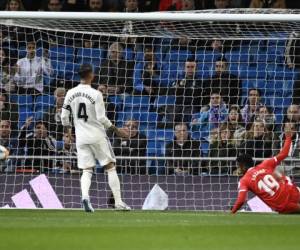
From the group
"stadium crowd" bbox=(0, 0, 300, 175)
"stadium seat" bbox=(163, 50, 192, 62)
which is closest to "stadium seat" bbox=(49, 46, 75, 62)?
"stadium crowd" bbox=(0, 0, 300, 175)

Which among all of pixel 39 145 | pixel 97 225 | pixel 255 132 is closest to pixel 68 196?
pixel 39 145

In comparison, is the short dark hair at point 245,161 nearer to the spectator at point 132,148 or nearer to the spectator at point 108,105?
the spectator at point 132,148

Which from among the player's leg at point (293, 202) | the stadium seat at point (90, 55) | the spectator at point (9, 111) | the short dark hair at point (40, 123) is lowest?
the player's leg at point (293, 202)

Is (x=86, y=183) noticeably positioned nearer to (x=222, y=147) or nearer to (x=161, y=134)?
(x=161, y=134)

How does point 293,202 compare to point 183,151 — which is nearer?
point 293,202

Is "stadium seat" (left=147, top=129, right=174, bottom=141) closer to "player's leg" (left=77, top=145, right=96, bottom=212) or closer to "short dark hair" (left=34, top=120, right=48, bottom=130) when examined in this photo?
"short dark hair" (left=34, top=120, right=48, bottom=130)

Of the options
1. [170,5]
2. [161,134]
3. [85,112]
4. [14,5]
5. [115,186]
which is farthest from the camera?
[170,5]

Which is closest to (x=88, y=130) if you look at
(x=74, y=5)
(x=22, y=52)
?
(x=22, y=52)

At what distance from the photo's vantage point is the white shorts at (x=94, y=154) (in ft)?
46.9

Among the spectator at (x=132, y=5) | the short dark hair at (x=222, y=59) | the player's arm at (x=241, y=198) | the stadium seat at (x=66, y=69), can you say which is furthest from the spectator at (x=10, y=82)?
the player's arm at (x=241, y=198)

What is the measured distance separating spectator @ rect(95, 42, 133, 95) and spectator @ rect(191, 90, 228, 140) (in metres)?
1.20

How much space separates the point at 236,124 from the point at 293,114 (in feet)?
3.32

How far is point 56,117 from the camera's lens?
16.5 metres

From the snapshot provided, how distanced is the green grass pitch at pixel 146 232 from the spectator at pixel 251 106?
3167mm
